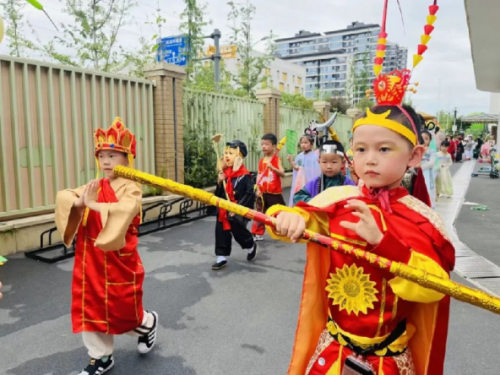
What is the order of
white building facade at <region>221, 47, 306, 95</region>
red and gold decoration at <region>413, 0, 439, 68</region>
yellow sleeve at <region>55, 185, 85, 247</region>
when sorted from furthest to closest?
1. white building facade at <region>221, 47, 306, 95</region>
2. yellow sleeve at <region>55, 185, 85, 247</region>
3. red and gold decoration at <region>413, 0, 439, 68</region>

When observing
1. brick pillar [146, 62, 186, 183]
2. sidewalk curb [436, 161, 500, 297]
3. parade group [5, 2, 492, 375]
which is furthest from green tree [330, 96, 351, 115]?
parade group [5, 2, 492, 375]

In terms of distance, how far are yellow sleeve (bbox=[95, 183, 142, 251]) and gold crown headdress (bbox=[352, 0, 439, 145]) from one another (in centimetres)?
156

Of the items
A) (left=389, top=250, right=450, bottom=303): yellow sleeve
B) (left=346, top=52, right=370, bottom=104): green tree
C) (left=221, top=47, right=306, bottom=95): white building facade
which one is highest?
(left=221, top=47, right=306, bottom=95): white building facade

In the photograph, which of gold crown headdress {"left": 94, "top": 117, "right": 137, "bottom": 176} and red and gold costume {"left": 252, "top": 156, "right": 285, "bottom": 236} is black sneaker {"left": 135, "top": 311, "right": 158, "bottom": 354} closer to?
gold crown headdress {"left": 94, "top": 117, "right": 137, "bottom": 176}

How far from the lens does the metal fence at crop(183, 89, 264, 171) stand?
31.2ft

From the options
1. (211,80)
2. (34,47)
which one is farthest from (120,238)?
(211,80)

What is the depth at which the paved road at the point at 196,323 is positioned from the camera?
3113 millimetres

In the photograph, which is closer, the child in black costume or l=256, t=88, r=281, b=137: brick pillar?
the child in black costume

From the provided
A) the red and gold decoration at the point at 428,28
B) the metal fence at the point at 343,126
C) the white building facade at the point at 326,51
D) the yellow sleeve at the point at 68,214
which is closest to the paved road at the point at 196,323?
the yellow sleeve at the point at 68,214

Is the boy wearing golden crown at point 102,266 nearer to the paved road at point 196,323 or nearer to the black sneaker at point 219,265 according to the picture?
the paved road at point 196,323

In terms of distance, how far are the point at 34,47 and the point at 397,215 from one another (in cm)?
1161

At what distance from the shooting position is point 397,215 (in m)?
1.60

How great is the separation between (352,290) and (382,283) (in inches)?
4.9

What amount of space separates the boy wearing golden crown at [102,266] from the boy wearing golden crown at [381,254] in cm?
146
